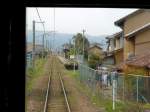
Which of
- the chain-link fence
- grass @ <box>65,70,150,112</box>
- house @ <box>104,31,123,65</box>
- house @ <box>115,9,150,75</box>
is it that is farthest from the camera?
house @ <box>104,31,123,65</box>

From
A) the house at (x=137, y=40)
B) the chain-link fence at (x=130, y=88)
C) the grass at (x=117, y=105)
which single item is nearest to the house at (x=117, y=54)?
the house at (x=137, y=40)

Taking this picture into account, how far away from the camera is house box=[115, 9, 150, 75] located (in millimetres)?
22748

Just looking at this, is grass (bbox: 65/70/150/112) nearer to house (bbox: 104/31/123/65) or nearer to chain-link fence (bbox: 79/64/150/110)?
chain-link fence (bbox: 79/64/150/110)

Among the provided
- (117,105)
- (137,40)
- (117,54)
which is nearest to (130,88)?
(117,105)

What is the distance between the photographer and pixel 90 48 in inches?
3169

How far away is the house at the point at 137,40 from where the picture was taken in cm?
2275

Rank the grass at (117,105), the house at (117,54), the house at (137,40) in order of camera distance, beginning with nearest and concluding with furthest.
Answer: the grass at (117,105) < the house at (137,40) < the house at (117,54)

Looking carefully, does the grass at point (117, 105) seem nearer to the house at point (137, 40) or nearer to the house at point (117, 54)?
the house at point (137, 40)

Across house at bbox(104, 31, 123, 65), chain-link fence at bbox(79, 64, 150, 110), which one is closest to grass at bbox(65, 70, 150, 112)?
chain-link fence at bbox(79, 64, 150, 110)
